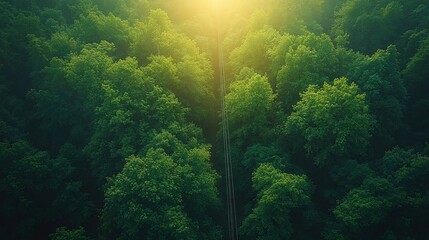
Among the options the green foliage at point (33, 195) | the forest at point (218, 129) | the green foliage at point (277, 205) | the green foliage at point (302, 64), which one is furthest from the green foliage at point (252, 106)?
the green foliage at point (33, 195)

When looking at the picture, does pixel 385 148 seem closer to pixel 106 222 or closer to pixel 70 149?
pixel 106 222

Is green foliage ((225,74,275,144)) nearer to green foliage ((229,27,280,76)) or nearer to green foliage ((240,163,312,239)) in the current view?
green foliage ((229,27,280,76))

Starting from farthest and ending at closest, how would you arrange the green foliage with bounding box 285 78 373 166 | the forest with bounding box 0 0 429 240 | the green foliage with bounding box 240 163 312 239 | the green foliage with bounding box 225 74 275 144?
the green foliage with bounding box 225 74 275 144 < the green foliage with bounding box 285 78 373 166 < the green foliage with bounding box 240 163 312 239 < the forest with bounding box 0 0 429 240

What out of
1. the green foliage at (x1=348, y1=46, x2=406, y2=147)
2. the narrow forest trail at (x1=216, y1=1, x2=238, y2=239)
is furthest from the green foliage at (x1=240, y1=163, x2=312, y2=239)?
the green foliage at (x1=348, y1=46, x2=406, y2=147)

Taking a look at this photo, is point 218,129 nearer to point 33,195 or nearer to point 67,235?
point 33,195

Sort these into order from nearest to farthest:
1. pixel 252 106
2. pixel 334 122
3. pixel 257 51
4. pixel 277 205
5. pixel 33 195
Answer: pixel 277 205 < pixel 334 122 < pixel 33 195 < pixel 252 106 < pixel 257 51

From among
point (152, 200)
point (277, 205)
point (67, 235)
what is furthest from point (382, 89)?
point (67, 235)

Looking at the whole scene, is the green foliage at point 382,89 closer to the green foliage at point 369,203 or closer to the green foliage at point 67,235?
the green foliage at point 369,203
